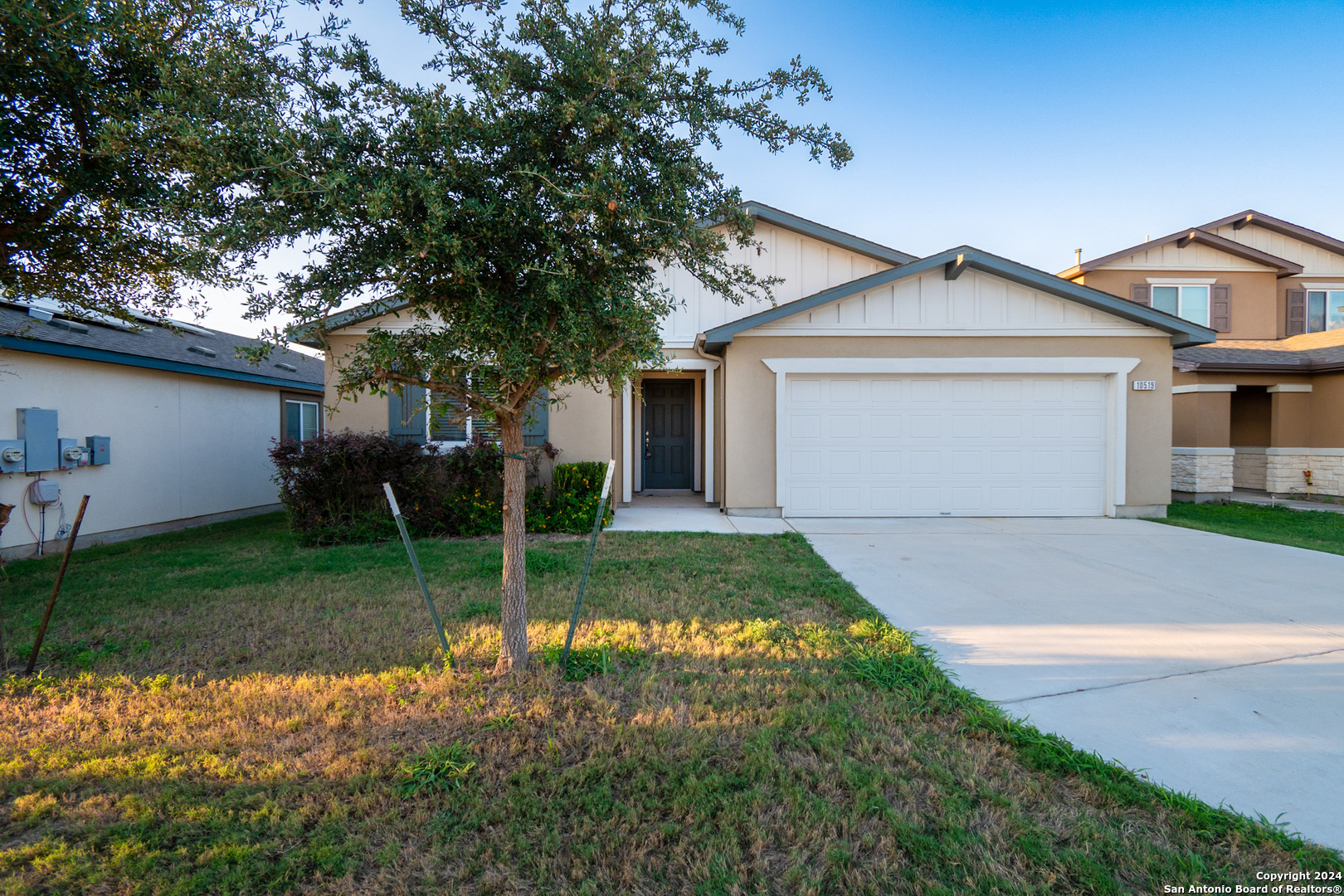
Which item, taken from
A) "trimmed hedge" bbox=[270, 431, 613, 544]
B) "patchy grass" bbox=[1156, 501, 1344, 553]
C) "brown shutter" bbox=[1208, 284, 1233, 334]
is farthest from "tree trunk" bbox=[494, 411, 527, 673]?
"brown shutter" bbox=[1208, 284, 1233, 334]

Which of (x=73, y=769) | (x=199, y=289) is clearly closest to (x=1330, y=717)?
(x=73, y=769)

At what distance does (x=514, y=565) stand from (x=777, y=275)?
29.2 ft

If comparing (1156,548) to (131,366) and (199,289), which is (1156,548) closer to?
(199,289)

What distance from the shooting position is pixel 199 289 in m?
5.19

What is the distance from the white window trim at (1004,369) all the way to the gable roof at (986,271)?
687 millimetres

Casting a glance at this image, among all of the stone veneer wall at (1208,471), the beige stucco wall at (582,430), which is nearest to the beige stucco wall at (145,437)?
the beige stucco wall at (582,430)

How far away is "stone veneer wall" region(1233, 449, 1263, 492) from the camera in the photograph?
12961 millimetres

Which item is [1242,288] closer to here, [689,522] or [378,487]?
[689,522]

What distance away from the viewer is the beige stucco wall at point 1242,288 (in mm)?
13969

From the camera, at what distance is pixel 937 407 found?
30.7ft

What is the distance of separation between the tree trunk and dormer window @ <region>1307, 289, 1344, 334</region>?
19795mm

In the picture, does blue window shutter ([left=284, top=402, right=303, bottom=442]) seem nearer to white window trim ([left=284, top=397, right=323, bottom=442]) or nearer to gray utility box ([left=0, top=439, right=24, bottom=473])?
white window trim ([left=284, top=397, right=323, bottom=442])

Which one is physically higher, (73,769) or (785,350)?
(785,350)

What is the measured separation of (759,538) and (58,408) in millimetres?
9237
